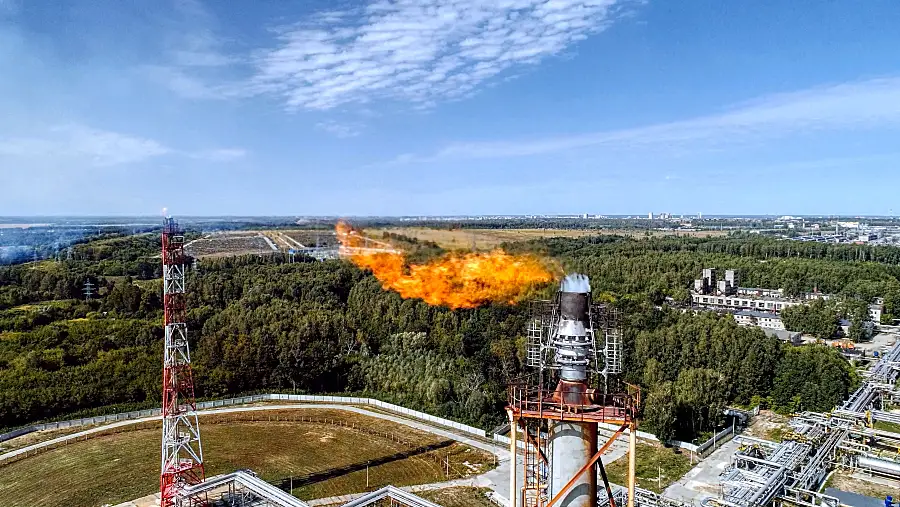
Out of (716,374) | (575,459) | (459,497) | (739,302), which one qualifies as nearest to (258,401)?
(459,497)

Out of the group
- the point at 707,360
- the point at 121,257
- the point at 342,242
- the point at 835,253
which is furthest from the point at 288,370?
the point at 835,253

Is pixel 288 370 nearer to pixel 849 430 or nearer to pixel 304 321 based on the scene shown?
pixel 304 321

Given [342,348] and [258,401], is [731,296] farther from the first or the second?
[258,401]

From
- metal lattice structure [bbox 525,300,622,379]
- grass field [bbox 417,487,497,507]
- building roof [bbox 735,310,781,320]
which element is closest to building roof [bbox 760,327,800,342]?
building roof [bbox 735,310,781,320]

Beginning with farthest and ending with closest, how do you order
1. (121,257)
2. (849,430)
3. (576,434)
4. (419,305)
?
(121,257), (419,305), (849,430), (576,434)

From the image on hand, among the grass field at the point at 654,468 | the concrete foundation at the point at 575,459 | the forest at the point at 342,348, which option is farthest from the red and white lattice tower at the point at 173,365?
the grass field at the point at 654,468

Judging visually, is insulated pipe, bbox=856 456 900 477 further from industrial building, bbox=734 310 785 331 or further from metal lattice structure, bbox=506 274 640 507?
industrial building, bbox=734 310 785 331
